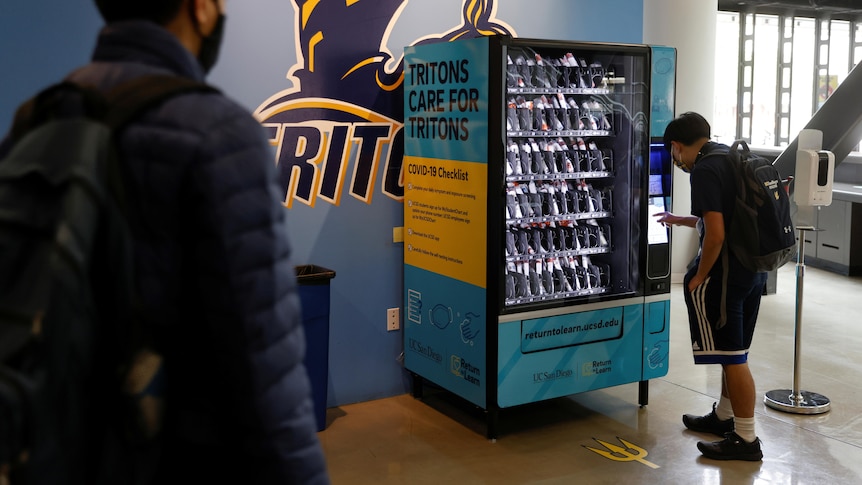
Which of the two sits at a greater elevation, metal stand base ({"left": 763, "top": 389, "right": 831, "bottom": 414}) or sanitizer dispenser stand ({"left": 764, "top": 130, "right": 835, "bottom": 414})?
sanitizer dispenser stand ({"left": 764, "top": 130, "right": 835, "bottom": 414})

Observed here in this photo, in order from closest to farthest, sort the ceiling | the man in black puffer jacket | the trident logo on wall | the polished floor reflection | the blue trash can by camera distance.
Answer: the man in black puffer jacket, the polished floor reflection, the blue trash can, the trident logo on wall, the ceiling

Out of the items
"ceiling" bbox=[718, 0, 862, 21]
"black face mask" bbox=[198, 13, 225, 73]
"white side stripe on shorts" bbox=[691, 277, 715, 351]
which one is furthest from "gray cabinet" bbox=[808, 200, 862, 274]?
"black face mask" bbox=[198, 13, 225, 73]

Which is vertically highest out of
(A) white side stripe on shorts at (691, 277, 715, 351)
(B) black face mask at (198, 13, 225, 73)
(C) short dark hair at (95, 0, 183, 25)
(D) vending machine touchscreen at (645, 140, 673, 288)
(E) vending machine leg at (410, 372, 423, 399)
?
(C) short dark hair at (95, 0, 183, 25)

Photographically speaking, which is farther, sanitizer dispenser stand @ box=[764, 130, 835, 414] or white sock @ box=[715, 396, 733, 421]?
sanitizer dispenser stand @ box=[764, 130, 835, 414]

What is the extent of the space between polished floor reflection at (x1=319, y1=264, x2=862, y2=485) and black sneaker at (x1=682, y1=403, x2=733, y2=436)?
0.06m

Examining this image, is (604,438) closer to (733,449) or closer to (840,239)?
(733,449)

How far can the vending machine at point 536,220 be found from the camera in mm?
4691

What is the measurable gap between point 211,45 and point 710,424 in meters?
4.09

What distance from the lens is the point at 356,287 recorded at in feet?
17.4

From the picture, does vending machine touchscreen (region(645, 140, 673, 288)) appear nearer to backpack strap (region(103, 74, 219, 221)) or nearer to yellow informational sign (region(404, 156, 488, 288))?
yellow informational sign (region(404, 156, 488, 288))

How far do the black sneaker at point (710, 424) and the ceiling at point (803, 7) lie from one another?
27.0 feet

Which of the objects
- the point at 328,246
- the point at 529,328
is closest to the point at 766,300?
the point at 529,328

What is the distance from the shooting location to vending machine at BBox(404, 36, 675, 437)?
4691mm

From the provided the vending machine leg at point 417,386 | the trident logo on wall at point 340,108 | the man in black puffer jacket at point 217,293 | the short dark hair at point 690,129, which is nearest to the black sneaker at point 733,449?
the short dark hair at point 690,129
